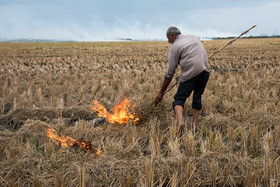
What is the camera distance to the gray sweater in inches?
138

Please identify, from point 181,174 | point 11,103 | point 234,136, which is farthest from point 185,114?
point 11,103

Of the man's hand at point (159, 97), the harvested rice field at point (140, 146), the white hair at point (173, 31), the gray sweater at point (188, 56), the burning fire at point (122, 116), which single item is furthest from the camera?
the burning fire at point (122, 116)

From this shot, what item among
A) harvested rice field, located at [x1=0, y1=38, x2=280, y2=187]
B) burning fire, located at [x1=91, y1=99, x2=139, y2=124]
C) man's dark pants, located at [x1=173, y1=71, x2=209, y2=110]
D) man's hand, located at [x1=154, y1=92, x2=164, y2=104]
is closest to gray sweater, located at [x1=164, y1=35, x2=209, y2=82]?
man's dark pants, located at [x1=173, y1=71, x2=209, y2=110]

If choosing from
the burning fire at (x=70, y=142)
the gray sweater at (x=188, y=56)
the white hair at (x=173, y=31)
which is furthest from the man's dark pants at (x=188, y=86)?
the burning fire at (x=70, y=142)

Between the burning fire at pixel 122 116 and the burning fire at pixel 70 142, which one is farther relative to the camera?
the burning fire at pixel 122 116

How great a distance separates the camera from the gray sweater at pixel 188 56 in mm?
3508

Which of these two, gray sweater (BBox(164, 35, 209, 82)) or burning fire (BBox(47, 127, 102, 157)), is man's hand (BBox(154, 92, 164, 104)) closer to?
gray sweater (BBox(164, 35, 209, 82))

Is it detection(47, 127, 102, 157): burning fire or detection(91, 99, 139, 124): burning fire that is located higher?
detection(91, 99, 139, 124): burning fire

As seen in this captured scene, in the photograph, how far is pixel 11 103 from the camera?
17.9ft

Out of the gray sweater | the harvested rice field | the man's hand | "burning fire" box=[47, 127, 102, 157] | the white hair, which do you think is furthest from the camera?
the man's hand

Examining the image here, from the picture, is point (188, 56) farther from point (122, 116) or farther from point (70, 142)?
point (70, 142)

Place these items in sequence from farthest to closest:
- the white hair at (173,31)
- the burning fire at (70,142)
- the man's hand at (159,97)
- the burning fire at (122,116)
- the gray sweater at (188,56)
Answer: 1. the burning fire at (122,116)
2. the man's hand at (159,97)
3. the white hair at (173,31)
4. the gray sweater at (188,56)
5. the burning fire at (70,142)

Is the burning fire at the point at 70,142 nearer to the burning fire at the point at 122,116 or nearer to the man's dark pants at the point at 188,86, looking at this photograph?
the burning fire at the point at 122,116

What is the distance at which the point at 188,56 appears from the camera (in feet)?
11.5
